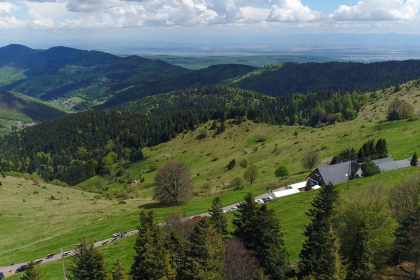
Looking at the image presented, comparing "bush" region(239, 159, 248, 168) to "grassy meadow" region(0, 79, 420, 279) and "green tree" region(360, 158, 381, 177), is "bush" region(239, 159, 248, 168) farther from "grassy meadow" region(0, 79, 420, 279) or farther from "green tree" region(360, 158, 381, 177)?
"green tree" region(360, 158, 381, 177)

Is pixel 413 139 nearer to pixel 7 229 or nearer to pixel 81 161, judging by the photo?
pixel 7 229

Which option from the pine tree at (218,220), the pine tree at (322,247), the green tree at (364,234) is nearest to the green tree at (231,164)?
the pine tree at (218,220)

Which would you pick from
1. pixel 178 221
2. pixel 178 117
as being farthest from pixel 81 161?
pixel 178 221

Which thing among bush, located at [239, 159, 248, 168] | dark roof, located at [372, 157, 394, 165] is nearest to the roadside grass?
dark roof, located at [372, 157, 394, 165]

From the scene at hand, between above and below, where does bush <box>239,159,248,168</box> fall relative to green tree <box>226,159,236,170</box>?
above

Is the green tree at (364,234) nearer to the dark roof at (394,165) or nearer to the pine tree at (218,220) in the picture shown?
the pine tree at (218,220)

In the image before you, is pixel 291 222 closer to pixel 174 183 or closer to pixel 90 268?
pixel 90 268
